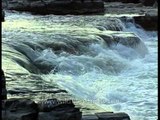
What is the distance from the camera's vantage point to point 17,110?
2.71m

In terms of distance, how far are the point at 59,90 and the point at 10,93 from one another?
0.61 meters

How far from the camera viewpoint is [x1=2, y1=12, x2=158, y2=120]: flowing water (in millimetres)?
6207

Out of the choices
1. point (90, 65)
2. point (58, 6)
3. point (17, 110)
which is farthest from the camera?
point (58, 6)

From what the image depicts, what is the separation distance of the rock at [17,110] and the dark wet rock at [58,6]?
18311 mm

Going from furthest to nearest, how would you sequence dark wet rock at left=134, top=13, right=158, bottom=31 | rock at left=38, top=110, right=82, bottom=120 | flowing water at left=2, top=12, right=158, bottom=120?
1. dark wet rock at left=134, top=13, right=158, bottom=31
2. flowing water at left=2, top=12, right=158, bottom=120
3. rock at left=38, top=110, right=82, bottom=120

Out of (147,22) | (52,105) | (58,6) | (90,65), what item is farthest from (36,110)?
(58,6)

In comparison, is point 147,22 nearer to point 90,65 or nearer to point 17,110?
point 90,65

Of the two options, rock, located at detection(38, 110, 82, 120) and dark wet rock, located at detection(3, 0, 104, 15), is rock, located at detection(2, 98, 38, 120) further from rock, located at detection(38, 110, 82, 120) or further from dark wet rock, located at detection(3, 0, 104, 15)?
dark wet rock, located at detection(3, 0, 104, 15)

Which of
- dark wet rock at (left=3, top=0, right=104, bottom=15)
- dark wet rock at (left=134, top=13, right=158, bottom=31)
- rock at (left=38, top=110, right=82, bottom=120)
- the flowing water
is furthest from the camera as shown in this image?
dark wet rock at (left=3, top=0, right=104, bottom=15)

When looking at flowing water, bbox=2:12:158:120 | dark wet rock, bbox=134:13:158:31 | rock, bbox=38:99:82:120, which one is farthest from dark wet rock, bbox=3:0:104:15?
rock, bbox=38:99:82:120

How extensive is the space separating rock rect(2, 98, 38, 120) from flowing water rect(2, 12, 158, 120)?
2.46 metres

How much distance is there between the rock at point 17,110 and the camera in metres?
2.68

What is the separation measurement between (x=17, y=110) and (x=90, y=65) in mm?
6271

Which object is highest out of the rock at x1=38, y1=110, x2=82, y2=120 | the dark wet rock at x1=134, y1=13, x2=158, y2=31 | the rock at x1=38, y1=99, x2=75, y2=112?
the rock at x1=38, y1=99, x2=75, y2=112
